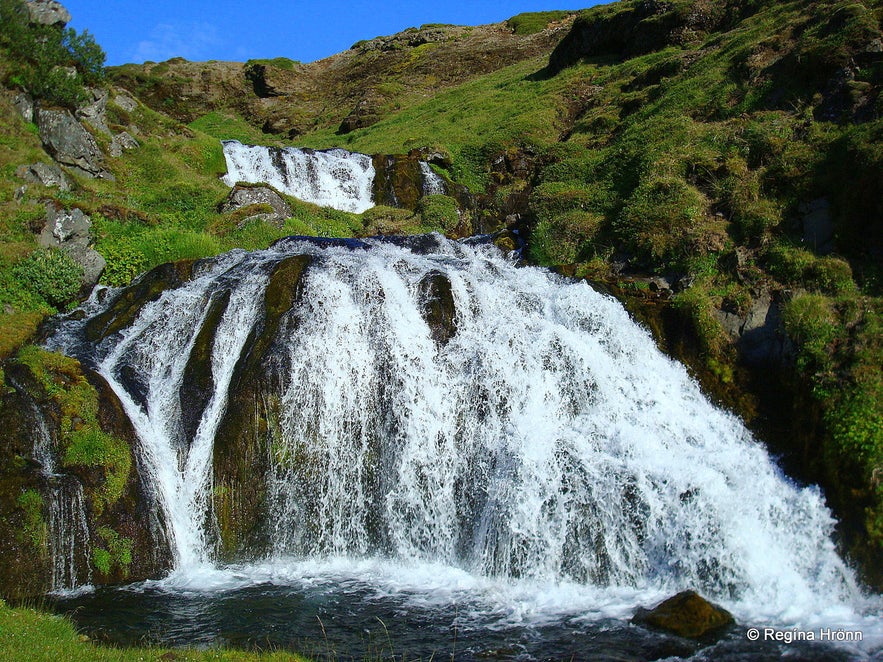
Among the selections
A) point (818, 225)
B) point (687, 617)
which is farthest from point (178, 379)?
point (818, 225)

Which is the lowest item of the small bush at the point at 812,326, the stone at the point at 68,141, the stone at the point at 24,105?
the small bush at the point at 812,326

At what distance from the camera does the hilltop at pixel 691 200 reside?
1152 cm

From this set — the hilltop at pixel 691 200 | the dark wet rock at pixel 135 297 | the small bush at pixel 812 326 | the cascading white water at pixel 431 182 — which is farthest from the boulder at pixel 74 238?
the small bush at pixel 812 326

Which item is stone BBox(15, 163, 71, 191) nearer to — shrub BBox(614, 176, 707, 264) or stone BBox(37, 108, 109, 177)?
stone BBox(37, 108, 109, 177)

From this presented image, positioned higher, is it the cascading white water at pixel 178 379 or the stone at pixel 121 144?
the stone at pixel 121 144

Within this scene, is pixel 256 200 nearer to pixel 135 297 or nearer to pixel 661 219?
pixel 135 297

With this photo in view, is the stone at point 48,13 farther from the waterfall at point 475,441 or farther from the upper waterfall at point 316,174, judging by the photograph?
the waterfall at point 475,441

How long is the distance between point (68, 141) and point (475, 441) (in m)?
21.1

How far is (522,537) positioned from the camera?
1038 centimetres

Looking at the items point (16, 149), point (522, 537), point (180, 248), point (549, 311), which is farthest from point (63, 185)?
point (522, 537)

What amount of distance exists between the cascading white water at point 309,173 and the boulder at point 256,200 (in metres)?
4.79

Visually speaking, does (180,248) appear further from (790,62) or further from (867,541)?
(790,62)

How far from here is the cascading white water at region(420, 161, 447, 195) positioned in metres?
29.1

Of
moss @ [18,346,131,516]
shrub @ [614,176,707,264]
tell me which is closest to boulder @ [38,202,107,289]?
moss @ [18,346,131,516]
